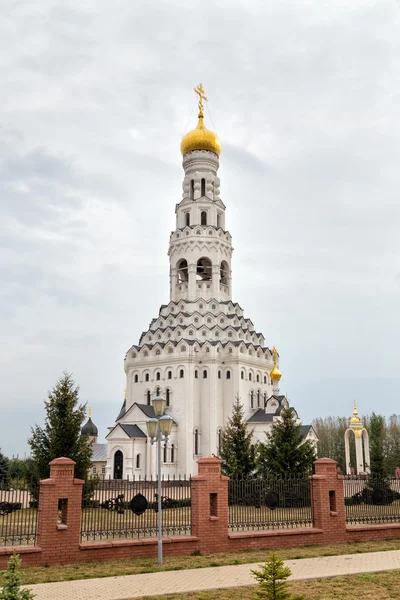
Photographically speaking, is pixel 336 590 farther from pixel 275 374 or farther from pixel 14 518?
pixel 275 374

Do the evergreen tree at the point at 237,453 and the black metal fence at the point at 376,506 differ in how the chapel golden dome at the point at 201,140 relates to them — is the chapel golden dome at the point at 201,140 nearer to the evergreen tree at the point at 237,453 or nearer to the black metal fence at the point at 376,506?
the evergreen tree at the point at 237,453

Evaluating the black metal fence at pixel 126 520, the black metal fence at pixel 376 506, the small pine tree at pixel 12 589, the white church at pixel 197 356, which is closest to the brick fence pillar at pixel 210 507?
the black metal fence at pixel 126 520

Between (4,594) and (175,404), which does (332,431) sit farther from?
(4,594)

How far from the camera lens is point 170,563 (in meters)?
11.5

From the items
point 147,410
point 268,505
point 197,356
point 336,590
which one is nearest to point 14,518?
point 268,505

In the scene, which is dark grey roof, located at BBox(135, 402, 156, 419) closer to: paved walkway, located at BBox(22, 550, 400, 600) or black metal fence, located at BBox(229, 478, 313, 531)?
black metal fence, located at BBox(229, 478, 313, 531)

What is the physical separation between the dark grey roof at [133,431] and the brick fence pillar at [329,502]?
2599 centimetres

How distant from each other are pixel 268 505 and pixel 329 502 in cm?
162

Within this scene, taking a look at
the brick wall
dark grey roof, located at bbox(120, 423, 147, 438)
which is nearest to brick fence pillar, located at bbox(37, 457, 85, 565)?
the brick wall

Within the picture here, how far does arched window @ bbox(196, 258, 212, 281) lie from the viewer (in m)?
46.8

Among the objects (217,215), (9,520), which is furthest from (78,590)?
(217,215)

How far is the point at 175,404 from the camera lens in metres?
41.7

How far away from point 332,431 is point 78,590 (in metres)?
60.9

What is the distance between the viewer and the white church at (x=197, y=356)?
40.6 m
